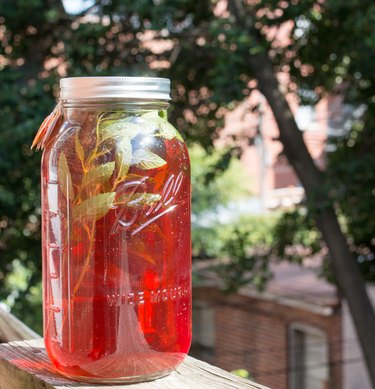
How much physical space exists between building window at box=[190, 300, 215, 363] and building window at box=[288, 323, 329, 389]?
5.87ft

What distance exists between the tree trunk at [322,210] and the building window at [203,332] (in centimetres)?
569

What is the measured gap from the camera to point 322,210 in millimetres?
7422

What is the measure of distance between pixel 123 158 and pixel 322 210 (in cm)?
634

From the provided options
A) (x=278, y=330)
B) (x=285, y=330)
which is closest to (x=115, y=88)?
(x=285, y=330)

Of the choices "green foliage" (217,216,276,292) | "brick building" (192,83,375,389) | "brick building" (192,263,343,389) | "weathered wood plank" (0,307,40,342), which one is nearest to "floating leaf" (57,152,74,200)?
"weathered wood plank" (0,307,40,342)

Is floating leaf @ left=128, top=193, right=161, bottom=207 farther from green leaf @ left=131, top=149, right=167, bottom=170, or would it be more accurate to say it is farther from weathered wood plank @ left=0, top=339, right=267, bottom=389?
weathered wood plank @ left=0, top=339, right=267, bottom=389

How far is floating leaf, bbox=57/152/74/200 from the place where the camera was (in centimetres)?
125

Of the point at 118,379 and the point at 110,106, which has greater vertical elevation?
the point at 110,106

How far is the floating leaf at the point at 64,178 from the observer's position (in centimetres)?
125

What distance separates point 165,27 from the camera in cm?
719

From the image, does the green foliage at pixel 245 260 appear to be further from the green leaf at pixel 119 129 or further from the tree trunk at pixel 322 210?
the green leaf at pixel 119 129

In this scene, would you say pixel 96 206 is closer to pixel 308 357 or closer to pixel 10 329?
pixel 10 329

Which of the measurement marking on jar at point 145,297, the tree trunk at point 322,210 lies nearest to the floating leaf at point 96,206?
the measurement marking on jar at point 145,297

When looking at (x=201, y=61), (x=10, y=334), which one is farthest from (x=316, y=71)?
(x=10, y=334)
